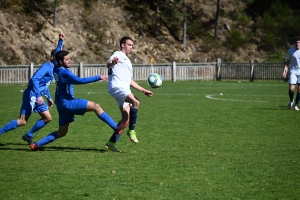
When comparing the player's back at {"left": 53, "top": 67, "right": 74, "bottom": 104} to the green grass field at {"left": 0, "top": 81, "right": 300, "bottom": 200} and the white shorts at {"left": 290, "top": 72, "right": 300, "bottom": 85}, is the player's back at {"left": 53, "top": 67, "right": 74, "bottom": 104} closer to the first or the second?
the green grass field at {"left": 0, "top": 81, "right": 300, "bottom": 200}

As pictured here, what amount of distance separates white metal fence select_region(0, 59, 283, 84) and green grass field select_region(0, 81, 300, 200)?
2482 cm

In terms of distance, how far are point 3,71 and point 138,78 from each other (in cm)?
937

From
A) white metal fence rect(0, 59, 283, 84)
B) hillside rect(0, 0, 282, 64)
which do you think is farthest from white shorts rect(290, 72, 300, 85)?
hillside rect(0, 0, 282, 64)

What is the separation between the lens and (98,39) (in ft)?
160

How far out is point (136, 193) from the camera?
6930 mm

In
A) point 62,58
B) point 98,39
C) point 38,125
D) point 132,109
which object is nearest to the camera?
point 62,58

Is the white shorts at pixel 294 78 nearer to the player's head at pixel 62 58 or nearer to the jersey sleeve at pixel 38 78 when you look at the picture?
the jersey sleeve at pixel 38 78

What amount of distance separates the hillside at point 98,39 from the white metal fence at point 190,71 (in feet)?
14.4

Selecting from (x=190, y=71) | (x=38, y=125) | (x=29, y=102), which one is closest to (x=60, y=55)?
(x=29, y=102)

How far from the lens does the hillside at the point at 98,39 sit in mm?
45156

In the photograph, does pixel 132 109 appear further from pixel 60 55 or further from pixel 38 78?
pixel 38 78

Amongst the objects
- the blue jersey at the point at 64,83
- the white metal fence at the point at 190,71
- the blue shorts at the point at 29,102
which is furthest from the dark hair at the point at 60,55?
the white metal fence at the point at 190,71

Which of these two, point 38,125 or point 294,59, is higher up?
point 294,59

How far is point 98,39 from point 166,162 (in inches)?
1587
